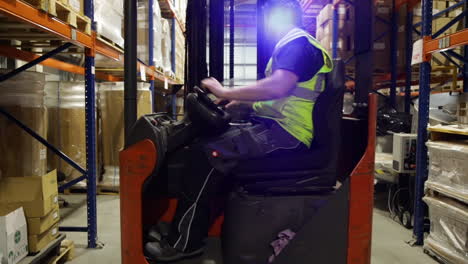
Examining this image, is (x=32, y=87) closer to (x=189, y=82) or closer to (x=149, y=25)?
(x=189, y=82)

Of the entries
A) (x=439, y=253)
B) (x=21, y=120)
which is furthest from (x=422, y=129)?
(x=21, y=120)

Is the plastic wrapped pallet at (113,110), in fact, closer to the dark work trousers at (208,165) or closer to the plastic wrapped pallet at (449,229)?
the dark work trousers at (208,165)

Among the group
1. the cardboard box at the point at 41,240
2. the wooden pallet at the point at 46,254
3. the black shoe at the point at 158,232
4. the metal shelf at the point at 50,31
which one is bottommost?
the wooden pallet at the point at 46,254

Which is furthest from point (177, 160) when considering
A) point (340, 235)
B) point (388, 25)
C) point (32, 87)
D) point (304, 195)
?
point (388, 25)

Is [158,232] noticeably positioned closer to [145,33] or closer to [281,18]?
[281,18]

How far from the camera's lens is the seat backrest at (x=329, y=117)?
2.06m

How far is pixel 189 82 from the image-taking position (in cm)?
281

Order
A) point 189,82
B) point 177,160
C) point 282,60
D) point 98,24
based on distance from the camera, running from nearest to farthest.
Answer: point 282,60, point 177,160, point 189,82, point 98,24

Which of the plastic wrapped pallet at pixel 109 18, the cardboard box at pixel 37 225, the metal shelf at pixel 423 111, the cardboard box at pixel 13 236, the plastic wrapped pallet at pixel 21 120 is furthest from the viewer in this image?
the plastic wrapped pallet at pixel 109 18

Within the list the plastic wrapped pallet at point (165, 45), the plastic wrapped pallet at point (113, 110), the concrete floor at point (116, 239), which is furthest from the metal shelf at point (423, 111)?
the plastic wrapped pallet at point (165, 45)

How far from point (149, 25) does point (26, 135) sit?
2.89m

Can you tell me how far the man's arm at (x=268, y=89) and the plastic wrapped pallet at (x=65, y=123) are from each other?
14.6 feet

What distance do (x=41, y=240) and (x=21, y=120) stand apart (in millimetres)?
1298

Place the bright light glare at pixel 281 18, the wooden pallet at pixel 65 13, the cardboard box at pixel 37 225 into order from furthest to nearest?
the cardboard box at pixel 37 225
the wooden pallet at pixel 65 13
the bright light glare at pixel 281 18
